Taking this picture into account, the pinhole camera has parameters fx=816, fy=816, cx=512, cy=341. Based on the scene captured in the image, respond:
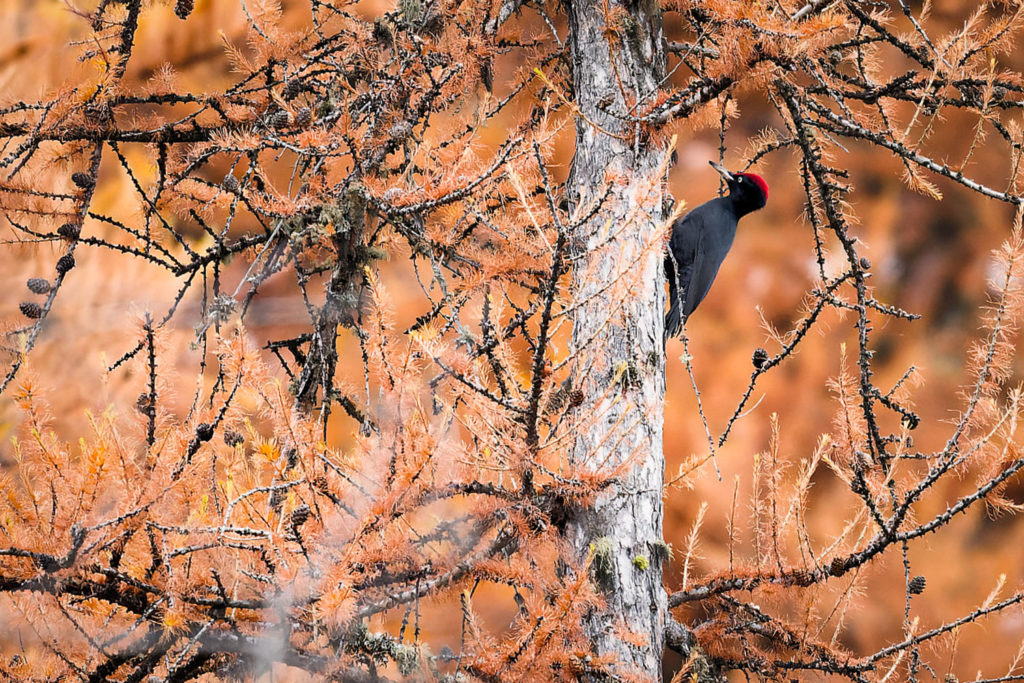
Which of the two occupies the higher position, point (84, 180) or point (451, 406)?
point (84, 180)

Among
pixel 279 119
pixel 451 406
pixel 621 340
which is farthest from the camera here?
pixel 279 119

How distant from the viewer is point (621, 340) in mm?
1985

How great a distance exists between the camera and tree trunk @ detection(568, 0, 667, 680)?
1771 millimetres

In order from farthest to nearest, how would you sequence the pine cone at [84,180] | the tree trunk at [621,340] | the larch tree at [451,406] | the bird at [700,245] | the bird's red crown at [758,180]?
the bird's red crown at [758,180], the bird at [700,245], the pine cone at [84,180], the tree trunk at [621,340], the larch tree at [451,406]

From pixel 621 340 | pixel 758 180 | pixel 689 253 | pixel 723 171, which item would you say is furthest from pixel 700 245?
pixel 621 340

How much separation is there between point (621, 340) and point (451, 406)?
2.02 ft

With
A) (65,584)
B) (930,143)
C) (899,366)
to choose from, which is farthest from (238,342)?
(930,143)

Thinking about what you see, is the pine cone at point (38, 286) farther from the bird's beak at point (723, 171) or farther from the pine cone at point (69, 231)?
the bird's beak at point (723, 171)

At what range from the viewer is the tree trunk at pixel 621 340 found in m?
1.77

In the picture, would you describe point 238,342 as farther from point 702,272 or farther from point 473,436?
point 702,272

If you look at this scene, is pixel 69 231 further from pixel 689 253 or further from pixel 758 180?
pixel 758 180

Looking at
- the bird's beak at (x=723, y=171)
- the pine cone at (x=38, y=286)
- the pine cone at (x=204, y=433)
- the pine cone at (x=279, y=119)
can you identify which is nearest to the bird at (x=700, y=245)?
the bird's beak at (x=723, y=171)

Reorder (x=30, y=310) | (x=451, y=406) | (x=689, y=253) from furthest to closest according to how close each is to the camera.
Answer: (x=689, y=253)
(x=30, y=310)
(x=451, y=406)

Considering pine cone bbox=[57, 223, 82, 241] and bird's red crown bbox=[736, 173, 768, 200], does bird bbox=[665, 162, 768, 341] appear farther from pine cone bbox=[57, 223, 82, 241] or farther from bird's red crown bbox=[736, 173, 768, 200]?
pine cone bbox=[57, 223, 82, 241]
